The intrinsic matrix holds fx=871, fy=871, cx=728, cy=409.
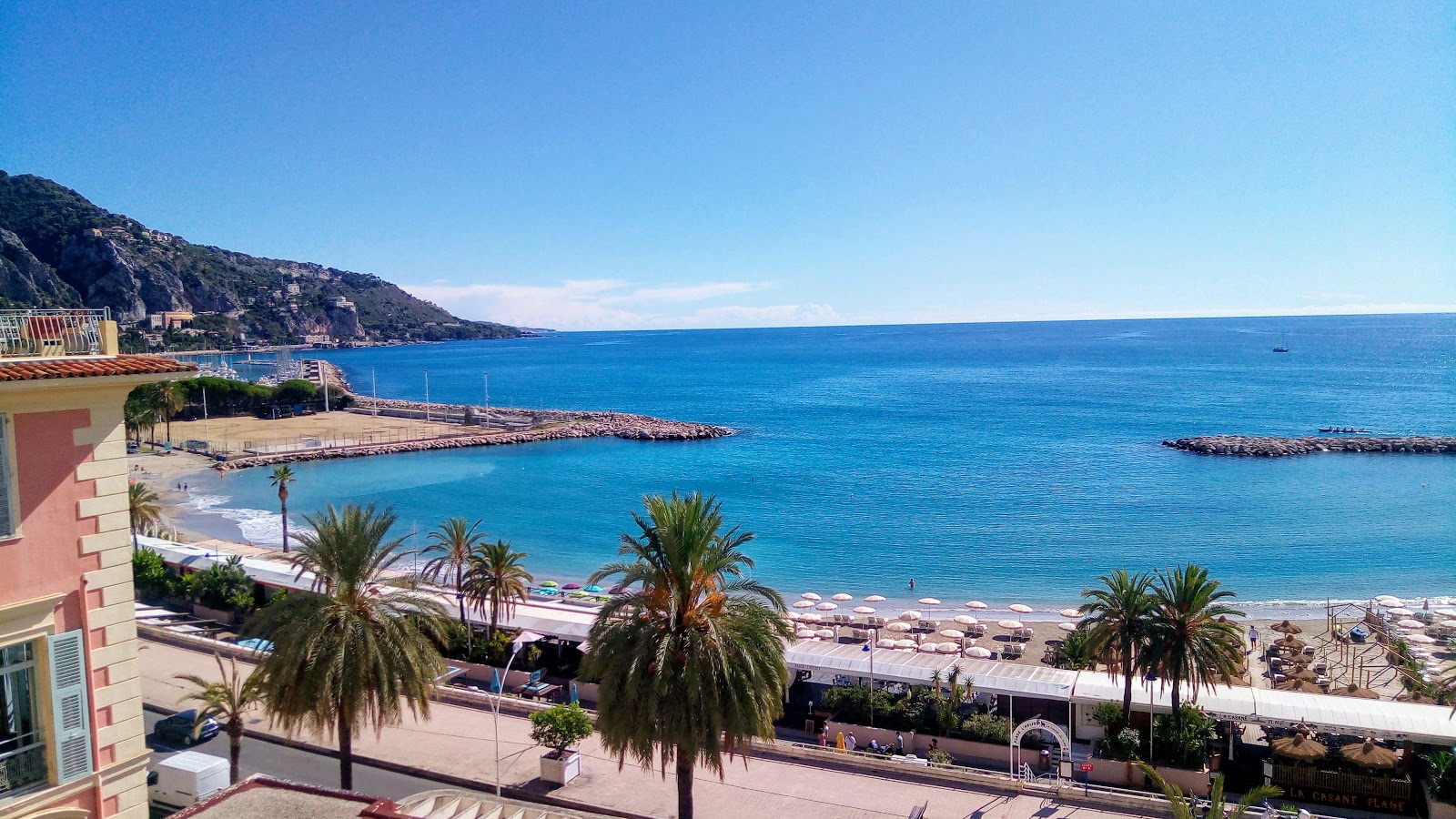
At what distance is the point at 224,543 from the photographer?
4325cm

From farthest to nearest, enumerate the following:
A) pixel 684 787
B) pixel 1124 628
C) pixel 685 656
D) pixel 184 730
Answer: pixel 1124 628 → pixel 184 730 → pixel 684 787 → pixel 685 656

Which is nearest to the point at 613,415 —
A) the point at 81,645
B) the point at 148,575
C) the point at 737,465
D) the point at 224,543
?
the point at 737,465

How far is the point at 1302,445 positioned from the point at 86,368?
9304cm

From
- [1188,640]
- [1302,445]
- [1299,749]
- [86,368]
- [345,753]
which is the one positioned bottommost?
[1302,445]

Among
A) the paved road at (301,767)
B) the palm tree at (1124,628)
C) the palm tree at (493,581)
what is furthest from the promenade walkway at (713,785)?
the palm tree at (493,581)

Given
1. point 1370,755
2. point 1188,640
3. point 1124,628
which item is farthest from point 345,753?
point 1370,755

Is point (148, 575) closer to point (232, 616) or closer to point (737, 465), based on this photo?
point (232, 616)

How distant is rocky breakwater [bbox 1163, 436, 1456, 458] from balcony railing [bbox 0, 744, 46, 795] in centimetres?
8640

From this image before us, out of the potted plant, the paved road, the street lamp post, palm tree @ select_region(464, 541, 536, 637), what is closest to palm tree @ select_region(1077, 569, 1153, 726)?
the potted plant

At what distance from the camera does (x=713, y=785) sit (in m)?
17.6

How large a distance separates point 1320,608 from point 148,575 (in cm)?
4642

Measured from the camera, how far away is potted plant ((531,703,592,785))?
57.3 ft

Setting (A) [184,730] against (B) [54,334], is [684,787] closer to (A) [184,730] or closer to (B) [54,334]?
(B) [54,334]

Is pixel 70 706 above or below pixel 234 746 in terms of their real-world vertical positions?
above
